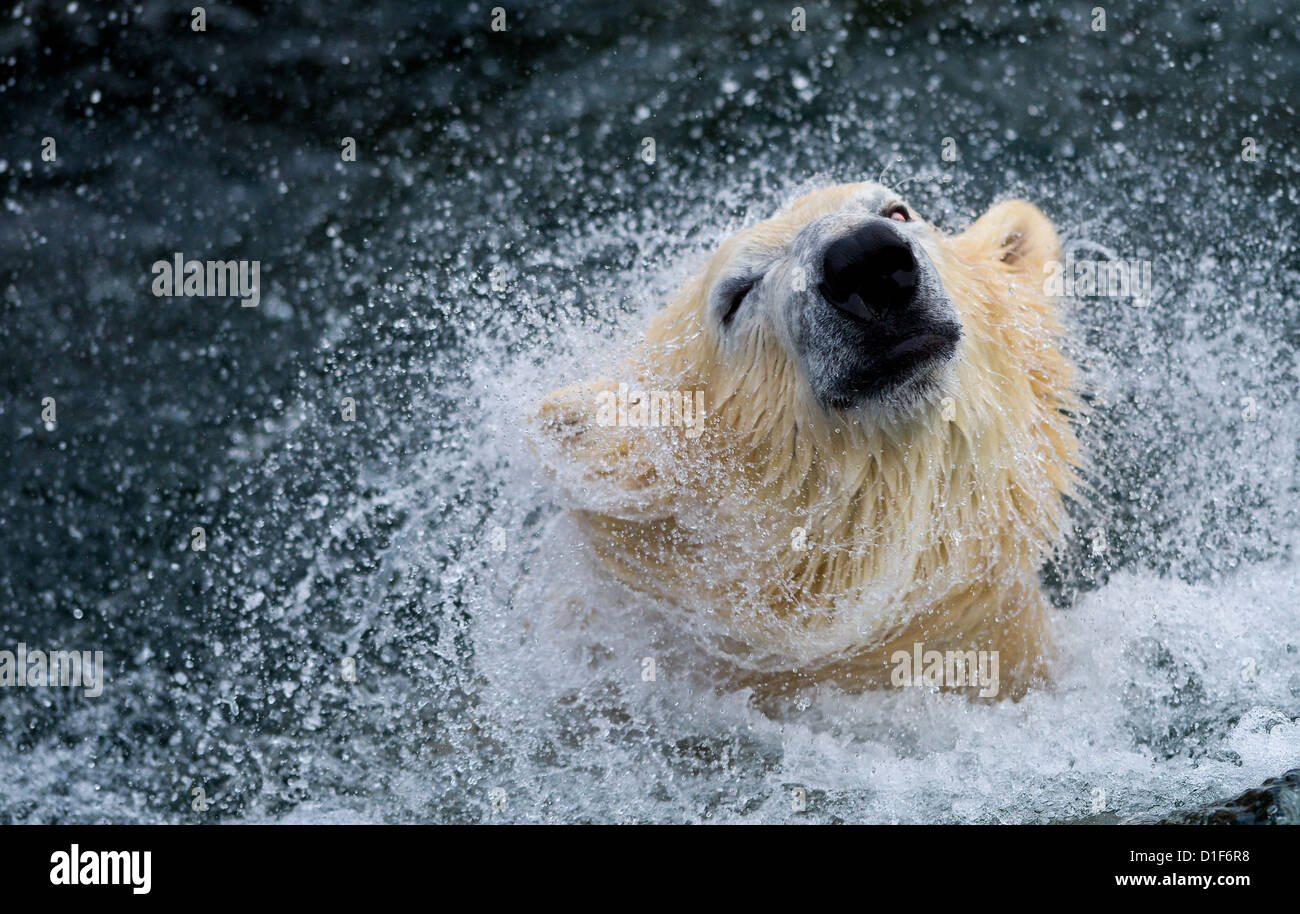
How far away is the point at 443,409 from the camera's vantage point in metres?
5.71

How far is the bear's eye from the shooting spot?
3.44 m

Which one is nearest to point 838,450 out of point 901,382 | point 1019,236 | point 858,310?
point 901,382

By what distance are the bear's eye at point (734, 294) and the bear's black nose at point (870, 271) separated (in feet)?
1.43

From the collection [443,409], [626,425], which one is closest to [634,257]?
[443,409]

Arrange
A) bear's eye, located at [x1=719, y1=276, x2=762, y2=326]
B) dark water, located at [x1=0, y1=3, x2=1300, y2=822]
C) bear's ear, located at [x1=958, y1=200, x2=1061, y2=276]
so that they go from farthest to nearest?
dark water, located at [x1=0, y1=3, x2=1300, y2=822] → bear's ear, located at [x1=958, y1=200, x2=1061, y2=276] → bear's eye, located at [x1=719, y1=276, x2=762, y2=326]

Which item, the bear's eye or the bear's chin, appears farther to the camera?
the bear's eye

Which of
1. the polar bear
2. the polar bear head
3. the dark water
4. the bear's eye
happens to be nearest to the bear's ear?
the polar bear

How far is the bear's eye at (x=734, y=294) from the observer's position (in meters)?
3.44

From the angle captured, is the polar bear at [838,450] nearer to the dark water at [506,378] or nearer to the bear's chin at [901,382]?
the bear's chin at [901,382]

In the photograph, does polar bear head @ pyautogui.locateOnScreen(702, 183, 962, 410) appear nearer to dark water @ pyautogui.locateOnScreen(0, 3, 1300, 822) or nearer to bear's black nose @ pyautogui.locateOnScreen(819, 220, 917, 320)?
bear's black nose @ pyautogui.locateOnScreen(819, 220, 917, 320)

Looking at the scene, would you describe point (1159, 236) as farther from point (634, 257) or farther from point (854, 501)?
point (854, 501)

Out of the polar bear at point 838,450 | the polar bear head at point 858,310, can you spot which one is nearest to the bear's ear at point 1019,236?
the polar bear at point 838,450

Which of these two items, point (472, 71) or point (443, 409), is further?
point (472, 71)
